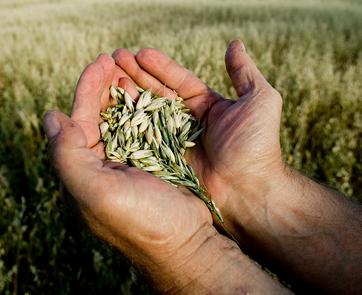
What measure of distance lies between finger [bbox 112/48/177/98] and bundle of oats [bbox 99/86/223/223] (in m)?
0.07

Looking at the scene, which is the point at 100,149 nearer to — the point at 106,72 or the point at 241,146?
the point at 106,72

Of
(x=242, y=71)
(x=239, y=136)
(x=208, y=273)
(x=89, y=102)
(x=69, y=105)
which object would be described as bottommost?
(x=69, y=105)

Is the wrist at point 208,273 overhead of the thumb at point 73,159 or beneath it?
beneath

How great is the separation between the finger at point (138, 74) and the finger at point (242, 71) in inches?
19.4

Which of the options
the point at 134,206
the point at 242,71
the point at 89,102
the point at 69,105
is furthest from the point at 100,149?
the point at 69,105

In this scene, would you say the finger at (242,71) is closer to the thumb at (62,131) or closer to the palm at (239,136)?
the palm at (239,136)

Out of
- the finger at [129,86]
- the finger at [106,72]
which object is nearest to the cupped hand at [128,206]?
the finger at [106,72]

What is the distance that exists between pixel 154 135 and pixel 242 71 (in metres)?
0.63

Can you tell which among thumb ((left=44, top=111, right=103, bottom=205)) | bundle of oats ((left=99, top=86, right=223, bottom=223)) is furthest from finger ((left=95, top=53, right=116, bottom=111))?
thumb ((left=44, top=111, right=103, bottom=205))

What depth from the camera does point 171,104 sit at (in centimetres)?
300

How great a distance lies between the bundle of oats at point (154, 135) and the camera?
2613mm

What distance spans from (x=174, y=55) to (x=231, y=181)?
161 inches

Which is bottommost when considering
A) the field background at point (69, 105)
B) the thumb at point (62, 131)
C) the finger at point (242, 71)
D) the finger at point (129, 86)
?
the field background at point (69, 105)

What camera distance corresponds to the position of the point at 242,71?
2779mm
